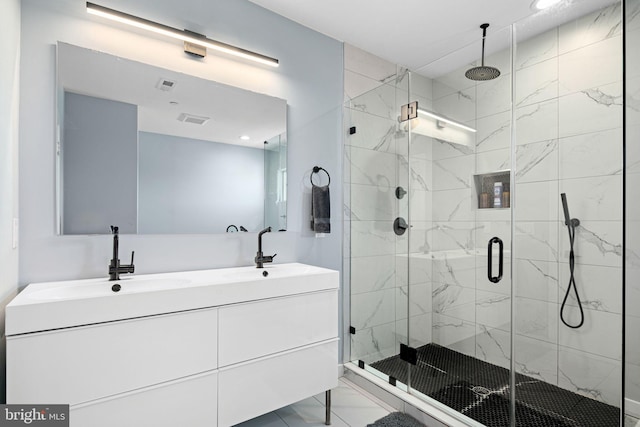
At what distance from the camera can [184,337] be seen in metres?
1.45

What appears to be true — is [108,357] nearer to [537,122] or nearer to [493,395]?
[493,395]

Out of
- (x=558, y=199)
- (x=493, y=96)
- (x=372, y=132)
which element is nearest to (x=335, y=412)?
(x=558, y=199)

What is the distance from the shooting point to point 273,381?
172 centimetres

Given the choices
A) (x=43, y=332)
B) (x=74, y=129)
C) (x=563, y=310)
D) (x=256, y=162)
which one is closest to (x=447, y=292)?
(x=563, y=310)

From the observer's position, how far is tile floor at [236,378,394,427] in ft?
6.36

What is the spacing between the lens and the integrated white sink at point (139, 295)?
1.18 m

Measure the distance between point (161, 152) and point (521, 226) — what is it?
2.01 meters

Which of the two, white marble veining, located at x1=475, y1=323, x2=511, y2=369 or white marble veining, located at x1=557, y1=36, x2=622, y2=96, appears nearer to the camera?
white marble veining, located at x1=557, y1=36, x2=622, y2=96

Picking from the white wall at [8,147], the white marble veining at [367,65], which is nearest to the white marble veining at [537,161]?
the white marble veining at [367,65]

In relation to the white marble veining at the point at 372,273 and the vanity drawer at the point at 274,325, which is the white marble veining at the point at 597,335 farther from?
the vanity drawer at the point at 274,325

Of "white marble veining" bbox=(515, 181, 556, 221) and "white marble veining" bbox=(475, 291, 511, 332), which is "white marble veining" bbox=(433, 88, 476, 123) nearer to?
"white marble veining" bbox=(515, 181, 556, 221)

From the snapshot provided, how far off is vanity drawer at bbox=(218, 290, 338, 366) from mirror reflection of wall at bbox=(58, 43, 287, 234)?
0.62m

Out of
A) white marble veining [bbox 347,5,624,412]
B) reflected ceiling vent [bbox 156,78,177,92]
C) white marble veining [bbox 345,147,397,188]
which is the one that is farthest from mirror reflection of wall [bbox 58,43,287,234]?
white marble veining [bbox 347,5,624,412]

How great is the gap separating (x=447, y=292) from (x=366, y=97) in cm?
157
